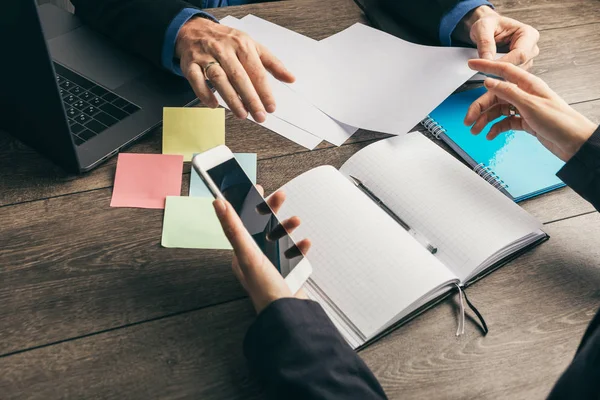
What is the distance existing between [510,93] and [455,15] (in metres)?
0.34

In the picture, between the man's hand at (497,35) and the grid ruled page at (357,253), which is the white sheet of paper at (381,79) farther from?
the grid ruled page at (357,253)

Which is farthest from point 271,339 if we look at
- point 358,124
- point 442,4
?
→ point 442,4

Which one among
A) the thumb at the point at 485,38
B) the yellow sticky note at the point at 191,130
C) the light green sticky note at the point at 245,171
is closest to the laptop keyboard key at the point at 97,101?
the yellow sticky note at the point at 191,130

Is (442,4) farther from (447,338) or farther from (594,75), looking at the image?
(447,338)

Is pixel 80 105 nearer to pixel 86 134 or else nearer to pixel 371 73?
pixel 86 134

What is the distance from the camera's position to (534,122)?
2.97ft

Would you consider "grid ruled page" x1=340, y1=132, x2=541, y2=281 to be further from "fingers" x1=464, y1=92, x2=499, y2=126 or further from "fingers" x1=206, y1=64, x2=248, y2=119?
"fingers" x1=206, y1=64, x2=248, y2=119

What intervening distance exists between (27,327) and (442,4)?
3.19 ft

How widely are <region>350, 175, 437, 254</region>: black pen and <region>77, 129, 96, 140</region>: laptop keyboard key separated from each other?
42 cm

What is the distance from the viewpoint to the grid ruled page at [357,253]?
730 millimetres

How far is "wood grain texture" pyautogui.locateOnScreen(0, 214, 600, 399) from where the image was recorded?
661 millimetres

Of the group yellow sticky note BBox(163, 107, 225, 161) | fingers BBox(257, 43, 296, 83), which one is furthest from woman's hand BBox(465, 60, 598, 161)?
yellow sticky note BBox(163, 107, 225, 161)

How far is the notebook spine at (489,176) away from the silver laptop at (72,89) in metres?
0.50

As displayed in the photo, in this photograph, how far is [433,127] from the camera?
1018 millimetres
